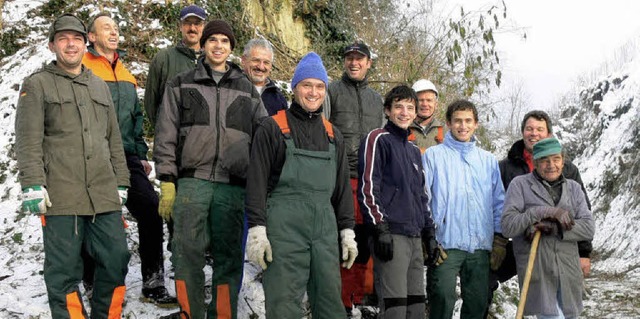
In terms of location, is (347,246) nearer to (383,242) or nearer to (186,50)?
(383,242)

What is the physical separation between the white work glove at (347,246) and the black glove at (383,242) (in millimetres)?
221

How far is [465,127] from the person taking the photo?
443 centimetres

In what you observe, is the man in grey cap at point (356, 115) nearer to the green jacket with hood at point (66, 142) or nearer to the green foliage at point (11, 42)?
the green jacket with hood at point (66, 142)

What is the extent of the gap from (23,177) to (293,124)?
1.78 metres

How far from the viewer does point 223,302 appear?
3889mm

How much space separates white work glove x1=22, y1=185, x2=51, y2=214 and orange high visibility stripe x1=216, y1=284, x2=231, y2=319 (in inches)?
52.9

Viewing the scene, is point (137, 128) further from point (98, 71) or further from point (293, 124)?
point (293, 124)

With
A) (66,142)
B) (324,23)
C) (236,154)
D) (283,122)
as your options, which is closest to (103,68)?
(66,142)

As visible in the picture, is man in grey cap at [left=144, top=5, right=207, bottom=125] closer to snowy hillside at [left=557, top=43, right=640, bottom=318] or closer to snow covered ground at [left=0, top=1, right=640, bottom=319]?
snow covered ground at [left=0, top=1, right=640, bottom=319]

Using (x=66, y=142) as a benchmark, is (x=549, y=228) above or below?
below

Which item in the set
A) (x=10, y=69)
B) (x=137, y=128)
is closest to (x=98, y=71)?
(x=137, y=128)

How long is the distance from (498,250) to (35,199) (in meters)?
3.52

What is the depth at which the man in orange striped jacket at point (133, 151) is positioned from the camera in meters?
4.43

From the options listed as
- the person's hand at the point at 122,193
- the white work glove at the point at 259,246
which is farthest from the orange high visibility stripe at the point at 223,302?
the person's hand at the point at 122,193
